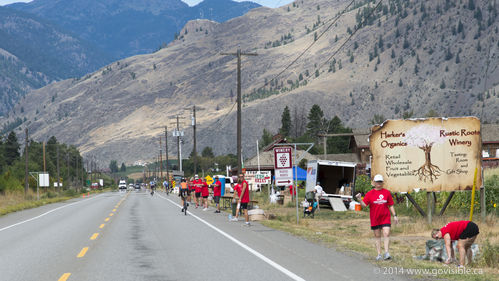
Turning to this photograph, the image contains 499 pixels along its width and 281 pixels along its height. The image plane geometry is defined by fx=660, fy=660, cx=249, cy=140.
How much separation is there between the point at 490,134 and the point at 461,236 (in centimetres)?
8058

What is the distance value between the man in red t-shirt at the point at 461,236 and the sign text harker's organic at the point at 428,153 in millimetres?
10647

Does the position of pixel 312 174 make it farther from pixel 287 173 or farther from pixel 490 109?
pixel 490 109

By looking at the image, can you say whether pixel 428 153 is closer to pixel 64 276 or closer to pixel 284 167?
pixel 284 167

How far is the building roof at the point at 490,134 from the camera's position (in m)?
86.4

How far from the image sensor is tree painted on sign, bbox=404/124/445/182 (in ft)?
77.4

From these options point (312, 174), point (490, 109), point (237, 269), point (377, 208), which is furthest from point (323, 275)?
point (490, 109)

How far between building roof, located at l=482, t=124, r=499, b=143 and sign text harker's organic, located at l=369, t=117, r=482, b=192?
6682cm

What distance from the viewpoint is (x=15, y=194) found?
62500mm

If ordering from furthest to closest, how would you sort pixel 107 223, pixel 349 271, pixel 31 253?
1. pixel 107 223
2. pixel 31 253
3. pixel 349 271

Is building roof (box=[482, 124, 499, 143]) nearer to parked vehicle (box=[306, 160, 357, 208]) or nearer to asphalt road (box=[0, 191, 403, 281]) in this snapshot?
→ parked vehicle (box=[306, 160, 357, 208])

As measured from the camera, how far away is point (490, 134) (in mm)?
88188

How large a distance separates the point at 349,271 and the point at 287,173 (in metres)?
14.8

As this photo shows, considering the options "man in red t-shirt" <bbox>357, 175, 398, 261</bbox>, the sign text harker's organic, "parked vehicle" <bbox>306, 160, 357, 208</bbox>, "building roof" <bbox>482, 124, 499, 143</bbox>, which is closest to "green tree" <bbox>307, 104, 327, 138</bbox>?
"building roof" <bbox>482, 124, 499, 143</bbox>

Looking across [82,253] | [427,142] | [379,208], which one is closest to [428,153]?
[427,142]
